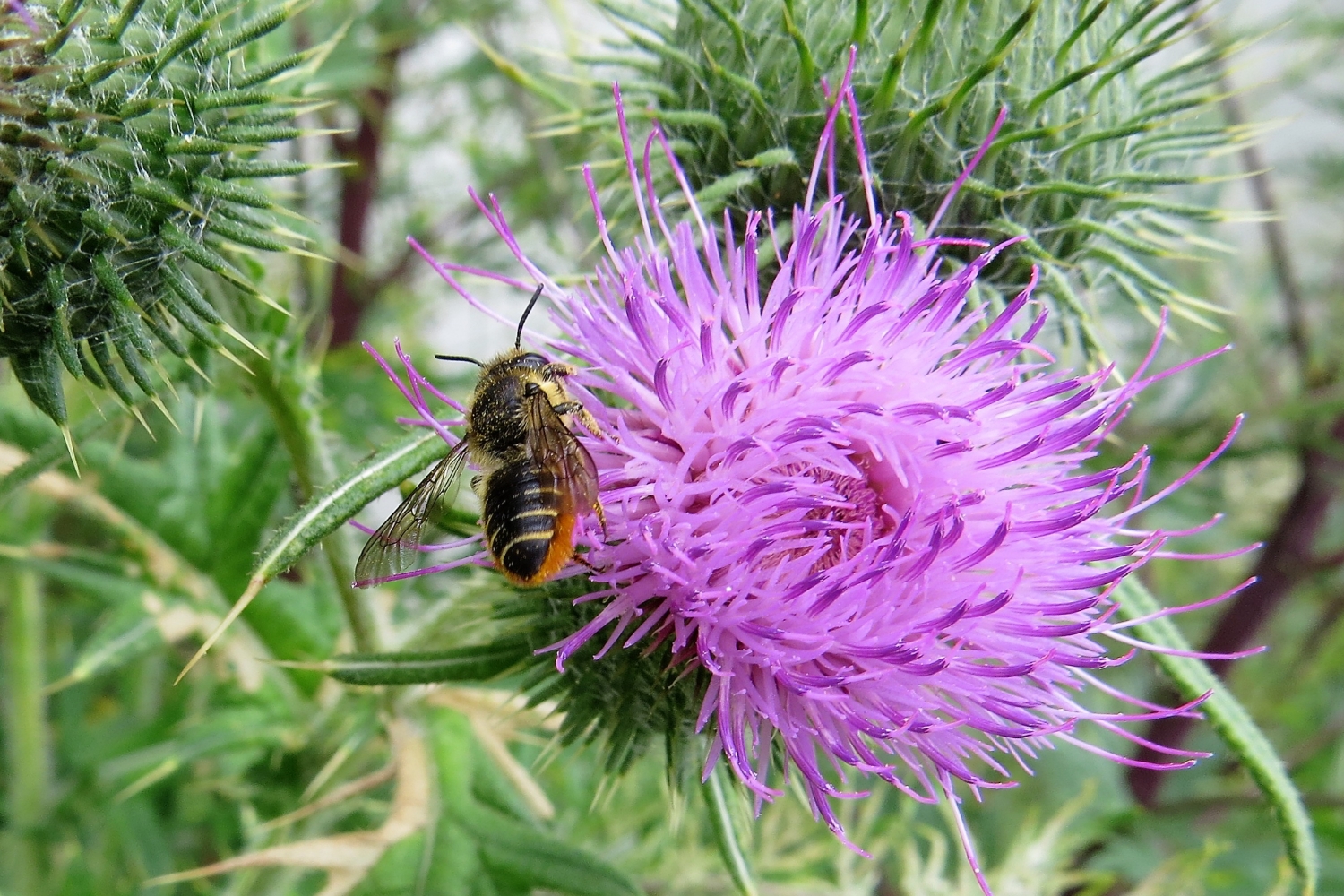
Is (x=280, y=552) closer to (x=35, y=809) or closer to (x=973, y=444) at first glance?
(x=973, y=444)

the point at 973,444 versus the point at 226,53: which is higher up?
the point at 226,53

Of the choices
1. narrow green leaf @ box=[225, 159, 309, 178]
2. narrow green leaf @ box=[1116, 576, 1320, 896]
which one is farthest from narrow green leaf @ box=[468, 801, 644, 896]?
narrow green leaf @ box=[225, 159, 309, 178]

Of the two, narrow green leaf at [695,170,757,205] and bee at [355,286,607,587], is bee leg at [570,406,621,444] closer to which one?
bee at [355,286,607,587]

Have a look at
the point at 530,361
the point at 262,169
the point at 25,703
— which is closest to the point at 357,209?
the point at 25,703

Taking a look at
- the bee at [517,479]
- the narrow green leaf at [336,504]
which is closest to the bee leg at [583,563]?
the bee at [517,479]

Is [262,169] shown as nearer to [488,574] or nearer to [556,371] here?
[556,371]

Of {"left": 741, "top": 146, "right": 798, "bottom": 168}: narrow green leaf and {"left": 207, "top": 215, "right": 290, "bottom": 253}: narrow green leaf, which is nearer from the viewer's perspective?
{"left": 207, "top": 215, "right": 290, "bottom": 253}: narrow green leaf

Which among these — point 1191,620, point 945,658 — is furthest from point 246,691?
point 1191,620
